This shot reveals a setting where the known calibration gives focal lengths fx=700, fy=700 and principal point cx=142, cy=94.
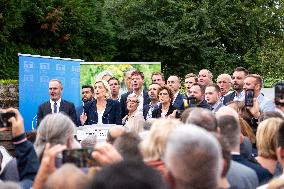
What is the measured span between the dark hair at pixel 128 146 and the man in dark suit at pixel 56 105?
20.9 ft

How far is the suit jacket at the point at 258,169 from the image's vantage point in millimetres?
5517

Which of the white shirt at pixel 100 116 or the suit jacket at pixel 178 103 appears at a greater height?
the suit jacket at pixel 178 103

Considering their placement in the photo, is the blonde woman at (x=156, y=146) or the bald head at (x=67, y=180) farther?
the blonde woman at (x=156, y=146)

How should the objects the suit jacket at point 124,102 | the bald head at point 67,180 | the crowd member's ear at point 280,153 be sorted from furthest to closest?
the suit jacket at point 124,102 < the crowd member's ear at point 280,153 < the bald head at point 67,180

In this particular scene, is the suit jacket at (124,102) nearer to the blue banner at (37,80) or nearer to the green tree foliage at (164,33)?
the blue banner at (37,80)

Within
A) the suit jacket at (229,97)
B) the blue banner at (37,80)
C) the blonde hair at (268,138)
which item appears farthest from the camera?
the blue banner at (37,80)

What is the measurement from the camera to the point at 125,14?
31562 mm

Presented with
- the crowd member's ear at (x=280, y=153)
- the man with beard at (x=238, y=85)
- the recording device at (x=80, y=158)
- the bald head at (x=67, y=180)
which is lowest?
the crowd member's ear at (x=280, y=153)

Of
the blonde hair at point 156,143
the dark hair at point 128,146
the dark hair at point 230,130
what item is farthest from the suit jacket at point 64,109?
the blonde hair at point 156,143

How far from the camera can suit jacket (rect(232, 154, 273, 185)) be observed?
18.1 feet

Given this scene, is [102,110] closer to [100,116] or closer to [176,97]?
[100,116]

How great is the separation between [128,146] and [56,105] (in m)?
6.71

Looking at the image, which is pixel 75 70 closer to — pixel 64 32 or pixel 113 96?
pixel 113 96

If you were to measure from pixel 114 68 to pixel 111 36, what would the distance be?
42.7 ft
